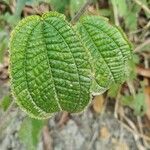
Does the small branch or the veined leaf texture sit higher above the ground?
the veined leaf texture

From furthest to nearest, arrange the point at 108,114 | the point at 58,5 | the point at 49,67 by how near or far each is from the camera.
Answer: the point at 108,114
the point at 58,5
the point at 49,67

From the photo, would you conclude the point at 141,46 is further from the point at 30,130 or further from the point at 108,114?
the point at 30,130

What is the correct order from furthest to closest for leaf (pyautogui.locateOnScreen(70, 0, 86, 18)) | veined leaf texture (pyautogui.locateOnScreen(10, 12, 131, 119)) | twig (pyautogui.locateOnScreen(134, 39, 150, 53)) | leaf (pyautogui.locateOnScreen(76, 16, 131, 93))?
twig (pyautogui.locateOnScreen(134, 39, 150, 53))
leaf (pyautogui.locateOnScreen(70, 0, 86, 18))
leaf (pyautogui.locateOnScreen(76, 16, 131, 93))
veined leaf texture (pyautogui.locateOnScreen(10, 12, 131, 119))

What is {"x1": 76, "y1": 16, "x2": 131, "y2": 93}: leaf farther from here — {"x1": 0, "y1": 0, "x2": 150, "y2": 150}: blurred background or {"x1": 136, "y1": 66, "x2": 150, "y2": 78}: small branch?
{"x1": 136, "y1": 66, "x2": 150, "y2": 78}: small branch

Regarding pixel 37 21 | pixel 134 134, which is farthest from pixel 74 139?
pixel 37 21

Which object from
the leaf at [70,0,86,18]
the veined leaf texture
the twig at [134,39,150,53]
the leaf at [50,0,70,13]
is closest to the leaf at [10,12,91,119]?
the veined leaf texture

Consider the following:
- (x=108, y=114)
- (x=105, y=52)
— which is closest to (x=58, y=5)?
(x=105, y=52)

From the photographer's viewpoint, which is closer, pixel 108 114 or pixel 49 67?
pixel 49 67
